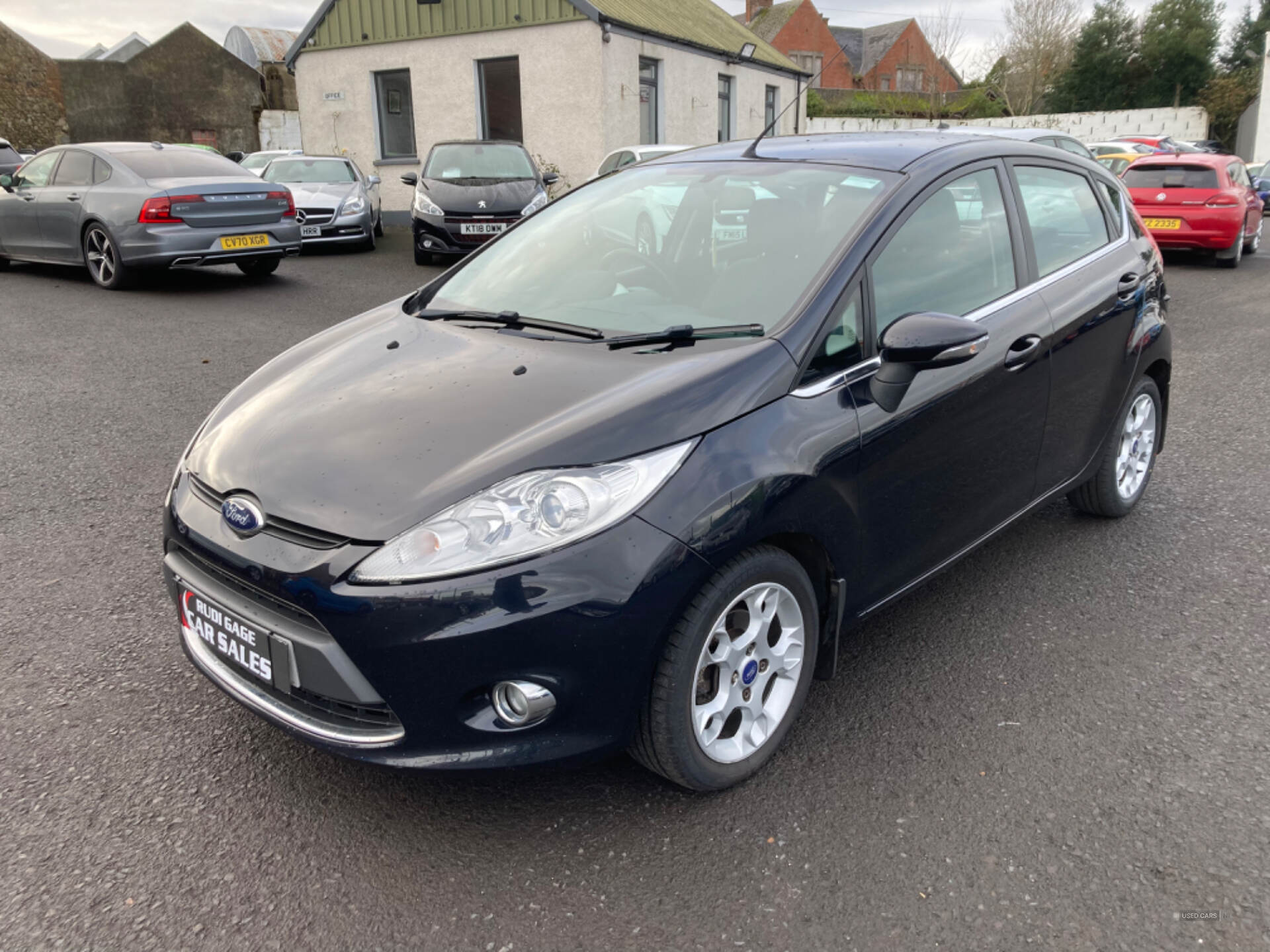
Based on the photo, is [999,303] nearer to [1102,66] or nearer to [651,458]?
[651,458]

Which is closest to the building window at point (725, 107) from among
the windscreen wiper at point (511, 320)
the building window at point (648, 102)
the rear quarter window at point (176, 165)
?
the building window at point (648, 102)

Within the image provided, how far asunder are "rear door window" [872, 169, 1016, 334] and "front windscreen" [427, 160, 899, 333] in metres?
0.16

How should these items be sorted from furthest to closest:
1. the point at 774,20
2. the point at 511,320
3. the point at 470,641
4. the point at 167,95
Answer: the point at 774,20 < the point at 167,95 < the point at 511,320 < the point at 470,641

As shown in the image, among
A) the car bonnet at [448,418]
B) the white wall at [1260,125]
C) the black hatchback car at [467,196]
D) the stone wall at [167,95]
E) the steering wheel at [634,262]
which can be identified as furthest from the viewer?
the stone wall at [167,95]

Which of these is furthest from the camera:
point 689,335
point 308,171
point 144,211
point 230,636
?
point 308,171

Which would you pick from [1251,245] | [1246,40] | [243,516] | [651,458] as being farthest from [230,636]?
[1246,40]

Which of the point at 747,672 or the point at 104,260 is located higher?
the point at 104,260

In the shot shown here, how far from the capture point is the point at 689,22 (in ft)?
70.1

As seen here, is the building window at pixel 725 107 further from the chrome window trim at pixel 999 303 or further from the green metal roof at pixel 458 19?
the chrome window trim at pixel 999 303

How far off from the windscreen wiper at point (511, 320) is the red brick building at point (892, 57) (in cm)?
5579

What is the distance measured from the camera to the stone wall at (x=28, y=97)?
35.2 metres

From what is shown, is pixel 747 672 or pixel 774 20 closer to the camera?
pixel 747 672

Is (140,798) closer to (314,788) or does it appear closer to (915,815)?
(314,788)

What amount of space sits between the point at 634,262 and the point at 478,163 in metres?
10.5
